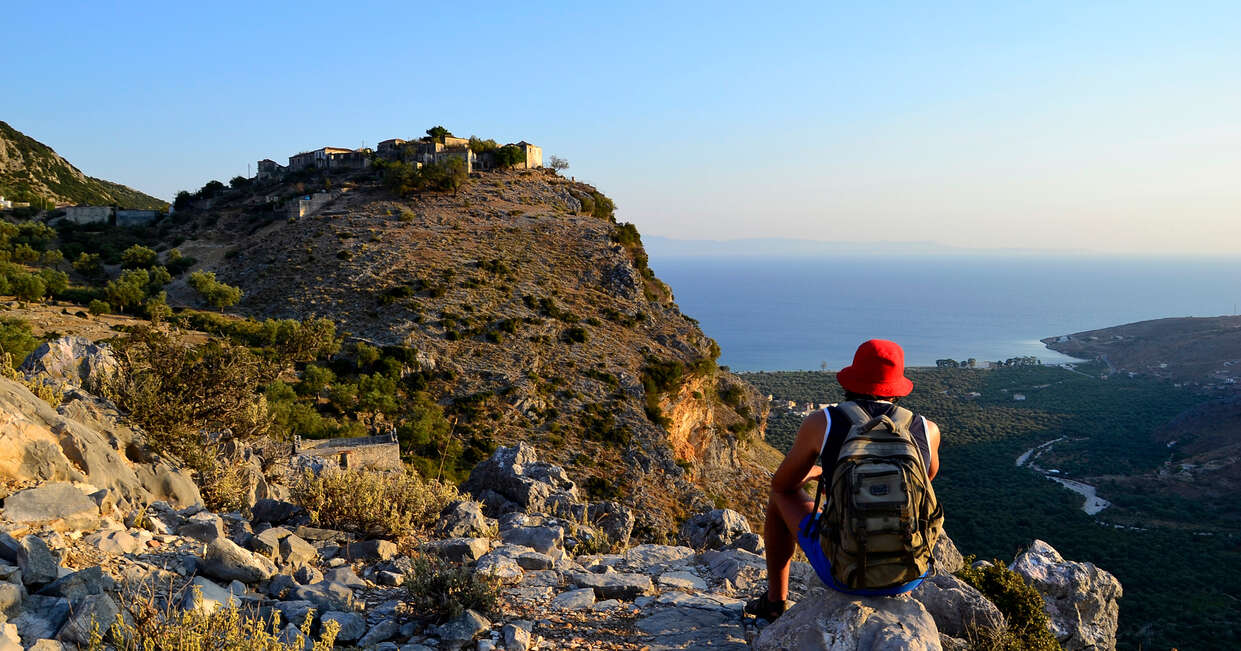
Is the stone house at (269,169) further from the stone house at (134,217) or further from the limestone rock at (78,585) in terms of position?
the limestone rock at (78,585)

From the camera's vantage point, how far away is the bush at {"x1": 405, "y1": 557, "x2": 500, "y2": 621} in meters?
3.83

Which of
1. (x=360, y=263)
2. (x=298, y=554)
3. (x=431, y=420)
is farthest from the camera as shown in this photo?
(x=360, y=263)

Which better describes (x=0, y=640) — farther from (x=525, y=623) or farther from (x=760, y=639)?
(x=760, y=639)

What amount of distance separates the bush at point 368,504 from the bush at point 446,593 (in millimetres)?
1591

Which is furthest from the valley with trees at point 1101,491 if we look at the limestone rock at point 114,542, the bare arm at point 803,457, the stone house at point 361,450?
the stone house at point 361,450

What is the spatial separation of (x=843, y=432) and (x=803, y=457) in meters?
0.34

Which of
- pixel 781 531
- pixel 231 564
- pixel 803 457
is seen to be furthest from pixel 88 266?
pixel 803 457

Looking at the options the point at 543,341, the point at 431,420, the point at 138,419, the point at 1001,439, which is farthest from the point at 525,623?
the point at 1001,439

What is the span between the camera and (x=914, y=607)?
315 cm

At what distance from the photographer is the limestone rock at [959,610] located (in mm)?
3908

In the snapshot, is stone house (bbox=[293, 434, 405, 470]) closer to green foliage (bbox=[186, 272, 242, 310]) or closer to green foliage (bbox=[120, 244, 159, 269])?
green foliage (bbox=[186, 272, 242, 310])

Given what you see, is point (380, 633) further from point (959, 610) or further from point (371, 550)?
point (959, 610)

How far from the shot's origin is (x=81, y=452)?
4660 millimetres

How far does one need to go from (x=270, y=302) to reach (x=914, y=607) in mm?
37324
